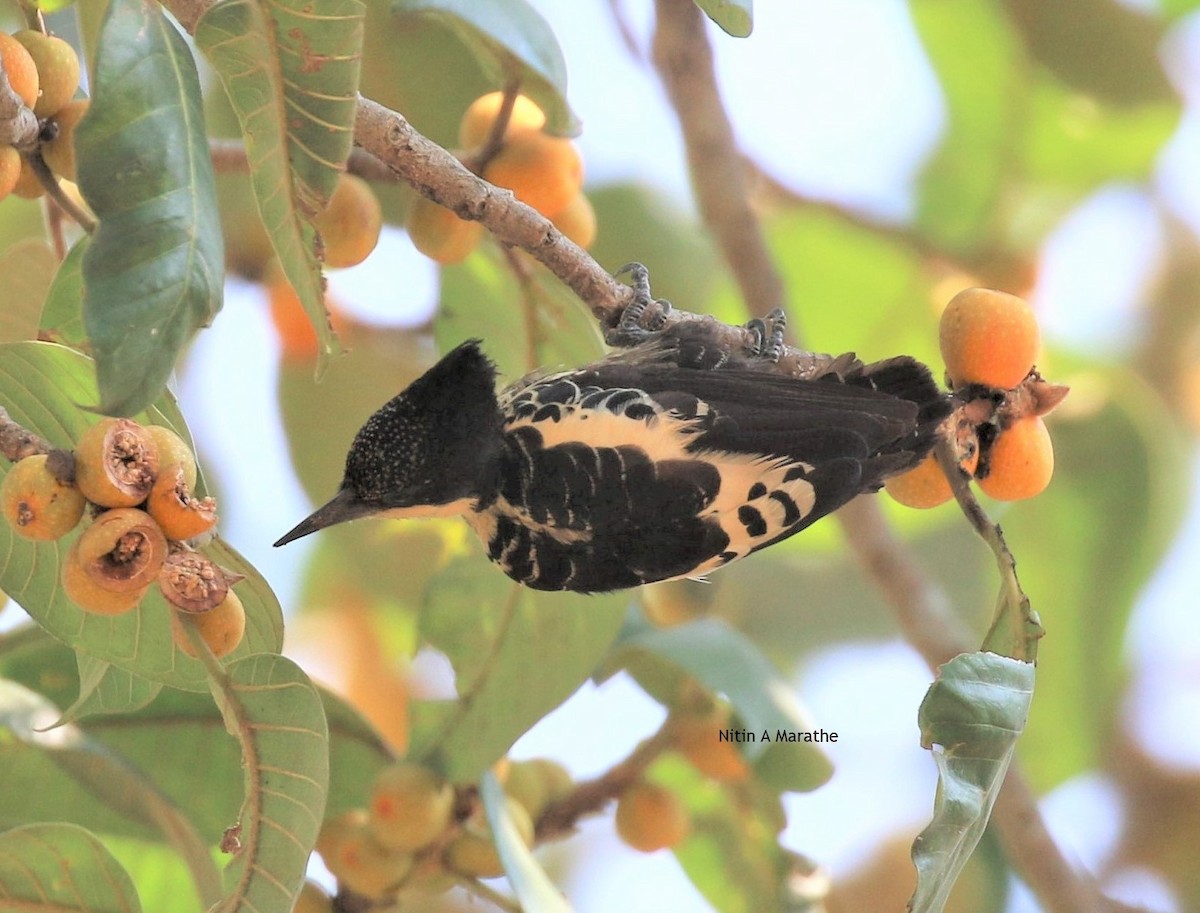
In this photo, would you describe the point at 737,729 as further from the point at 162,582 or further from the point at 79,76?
the point at 79,76

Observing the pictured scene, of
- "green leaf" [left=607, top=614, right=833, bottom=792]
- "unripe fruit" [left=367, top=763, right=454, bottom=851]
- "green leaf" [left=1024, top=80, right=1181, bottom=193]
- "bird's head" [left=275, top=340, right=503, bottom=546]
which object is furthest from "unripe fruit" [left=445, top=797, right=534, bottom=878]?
"green leaf" [left=1024, top=80, right=1181, bottom=193]

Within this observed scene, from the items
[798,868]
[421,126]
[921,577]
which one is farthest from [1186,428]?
[421,126]

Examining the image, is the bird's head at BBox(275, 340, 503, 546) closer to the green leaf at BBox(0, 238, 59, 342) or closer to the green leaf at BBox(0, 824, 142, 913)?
the green leaf at BBox(0, 238, 59, 342)

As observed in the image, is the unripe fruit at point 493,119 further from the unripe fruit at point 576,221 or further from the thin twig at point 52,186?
the thin twig at point 52,186

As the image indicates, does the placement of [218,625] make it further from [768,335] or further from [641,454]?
[768,335]

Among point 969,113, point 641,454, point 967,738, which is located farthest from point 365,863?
point 969,113

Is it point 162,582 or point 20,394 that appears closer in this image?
point 162,582
